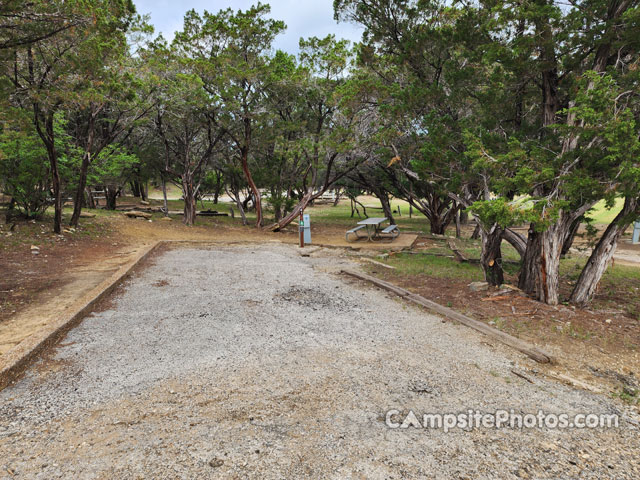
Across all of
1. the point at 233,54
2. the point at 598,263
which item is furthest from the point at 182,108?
the point at 598,263

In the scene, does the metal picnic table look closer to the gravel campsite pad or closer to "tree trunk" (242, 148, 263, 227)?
"tree trunk" (242, 148, 263, 227)

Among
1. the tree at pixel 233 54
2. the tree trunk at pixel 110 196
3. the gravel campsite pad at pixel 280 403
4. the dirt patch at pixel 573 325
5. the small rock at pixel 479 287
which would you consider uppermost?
the tree at pixel 233 54

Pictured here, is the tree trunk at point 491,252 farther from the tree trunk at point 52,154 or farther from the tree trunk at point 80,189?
the tree trunk at point 80,189

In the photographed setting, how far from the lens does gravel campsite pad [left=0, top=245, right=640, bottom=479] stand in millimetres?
2205

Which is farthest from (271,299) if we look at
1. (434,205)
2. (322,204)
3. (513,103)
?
(322,204)

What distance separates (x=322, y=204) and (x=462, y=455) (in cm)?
4126

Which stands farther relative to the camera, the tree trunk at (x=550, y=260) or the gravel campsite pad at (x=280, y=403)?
the tree trunk at (x=550, y=260)

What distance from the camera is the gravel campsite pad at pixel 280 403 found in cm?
221

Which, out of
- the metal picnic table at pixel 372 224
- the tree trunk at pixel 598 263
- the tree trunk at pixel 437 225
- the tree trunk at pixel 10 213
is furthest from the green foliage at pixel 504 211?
the tree trunk at pixel 10 213

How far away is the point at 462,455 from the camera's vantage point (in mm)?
2303

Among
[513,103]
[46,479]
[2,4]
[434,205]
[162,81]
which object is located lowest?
[46,479]

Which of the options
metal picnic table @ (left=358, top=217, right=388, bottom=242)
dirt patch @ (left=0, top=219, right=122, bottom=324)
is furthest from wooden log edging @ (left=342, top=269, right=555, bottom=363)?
metal picnic table @ (left=358, top=217, right=388, bottom=242)

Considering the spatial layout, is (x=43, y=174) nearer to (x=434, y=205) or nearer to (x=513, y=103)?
(x=513, y=103)

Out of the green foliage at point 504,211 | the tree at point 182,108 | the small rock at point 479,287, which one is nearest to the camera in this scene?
the green foliage at point 504,211
